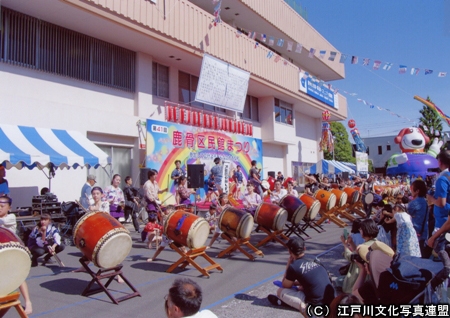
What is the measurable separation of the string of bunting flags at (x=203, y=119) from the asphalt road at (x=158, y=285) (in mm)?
6252

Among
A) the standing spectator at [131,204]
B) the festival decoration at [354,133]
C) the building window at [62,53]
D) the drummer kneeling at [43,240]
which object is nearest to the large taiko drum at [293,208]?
the standing spectator at [131,204]

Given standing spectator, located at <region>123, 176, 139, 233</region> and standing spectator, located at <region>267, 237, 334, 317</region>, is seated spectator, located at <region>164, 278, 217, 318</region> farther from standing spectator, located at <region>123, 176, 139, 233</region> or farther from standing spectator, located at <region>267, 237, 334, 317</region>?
standing spectator, located at <region>123, 176, 139, 233</region>

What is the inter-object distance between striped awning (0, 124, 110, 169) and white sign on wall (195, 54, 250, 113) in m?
5.02

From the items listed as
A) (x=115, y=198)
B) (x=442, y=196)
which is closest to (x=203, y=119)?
(x=115, y=198)

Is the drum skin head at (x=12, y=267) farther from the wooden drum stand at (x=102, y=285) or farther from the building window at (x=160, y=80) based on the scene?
the building window at (x=160, y=80)

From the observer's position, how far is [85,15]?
31.0 feet

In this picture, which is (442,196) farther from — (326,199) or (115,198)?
(115,198)

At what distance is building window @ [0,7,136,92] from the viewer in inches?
356

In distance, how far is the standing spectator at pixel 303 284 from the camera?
3.63 meters

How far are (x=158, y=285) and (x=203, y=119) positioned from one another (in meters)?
9.36

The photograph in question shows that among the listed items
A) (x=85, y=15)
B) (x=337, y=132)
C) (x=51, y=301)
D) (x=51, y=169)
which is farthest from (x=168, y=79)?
(x=337, y=132)

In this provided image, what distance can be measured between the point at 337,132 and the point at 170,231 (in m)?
40.8

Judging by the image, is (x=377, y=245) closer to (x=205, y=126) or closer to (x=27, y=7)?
(x=27, y=7)

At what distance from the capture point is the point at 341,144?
4356 cm
